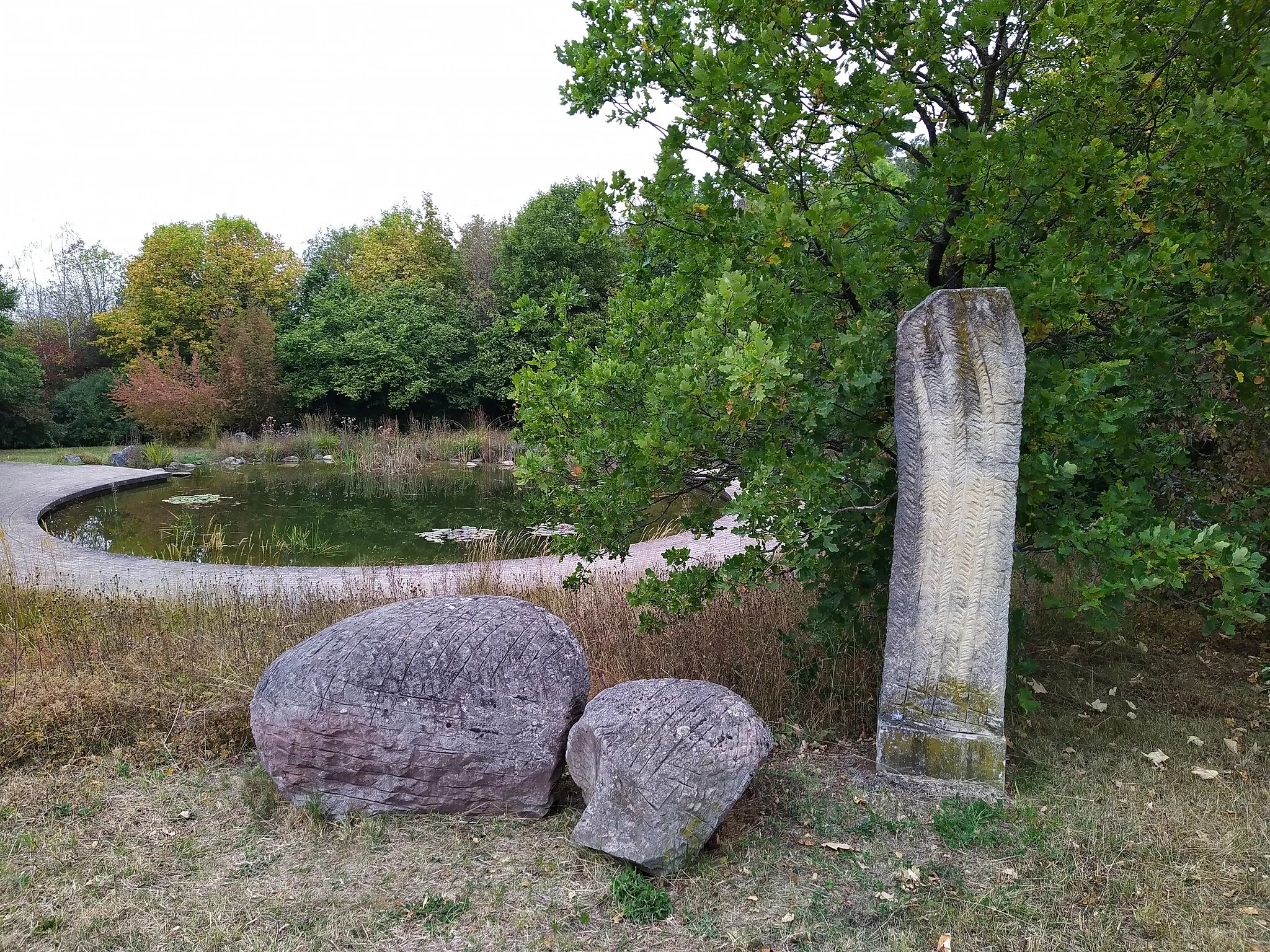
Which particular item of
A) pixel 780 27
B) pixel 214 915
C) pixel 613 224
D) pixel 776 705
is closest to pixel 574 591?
pixel 776 705

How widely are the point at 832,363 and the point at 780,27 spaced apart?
4.91 feet

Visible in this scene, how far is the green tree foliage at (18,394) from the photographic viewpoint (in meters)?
20.8

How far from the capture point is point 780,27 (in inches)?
137

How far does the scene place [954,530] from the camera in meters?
3.34

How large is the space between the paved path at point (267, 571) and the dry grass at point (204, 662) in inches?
25.4

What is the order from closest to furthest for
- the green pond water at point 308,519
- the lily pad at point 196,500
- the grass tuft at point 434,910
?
the grass tuft at point 434,910 → the green pond water at point 308,519 → the lily pad at point 196,500

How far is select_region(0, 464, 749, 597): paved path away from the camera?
7.04 m

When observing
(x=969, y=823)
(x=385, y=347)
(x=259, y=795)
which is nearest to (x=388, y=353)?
(x=385, y=347)

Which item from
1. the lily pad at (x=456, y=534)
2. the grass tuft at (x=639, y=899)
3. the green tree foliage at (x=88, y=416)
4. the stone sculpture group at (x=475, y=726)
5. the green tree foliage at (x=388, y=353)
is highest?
the green tree foliage at (x=388, y=353)

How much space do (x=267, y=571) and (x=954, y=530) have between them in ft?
23.8

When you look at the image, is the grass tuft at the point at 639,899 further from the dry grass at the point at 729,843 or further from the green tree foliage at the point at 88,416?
the green tree foliage at the point at 88,416

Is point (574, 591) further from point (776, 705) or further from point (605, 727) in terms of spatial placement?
point (605, 727)

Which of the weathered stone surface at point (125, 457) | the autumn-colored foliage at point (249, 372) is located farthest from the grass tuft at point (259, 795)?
the autumn-colored foliage at point (249, 372)

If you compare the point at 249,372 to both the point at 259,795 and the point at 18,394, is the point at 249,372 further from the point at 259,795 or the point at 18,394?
the point at 259,795
